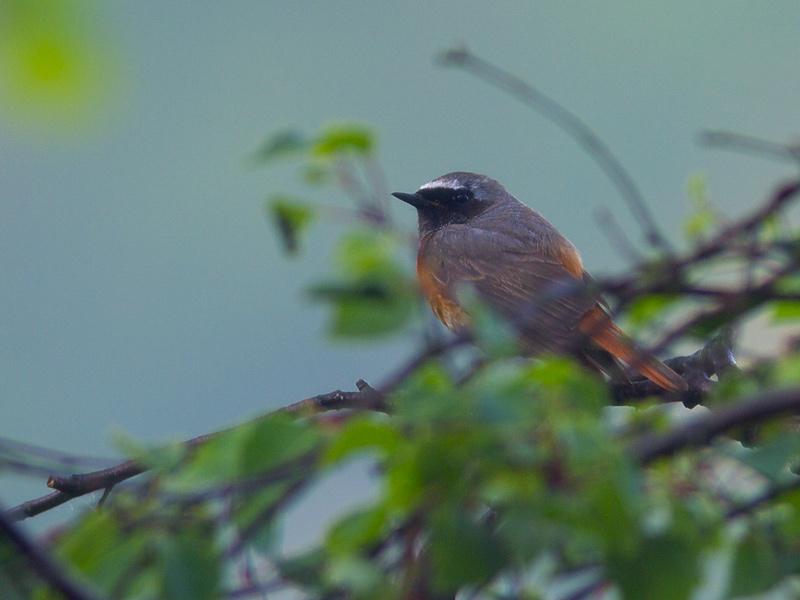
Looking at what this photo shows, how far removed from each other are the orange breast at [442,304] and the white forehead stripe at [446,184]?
37.8 inches

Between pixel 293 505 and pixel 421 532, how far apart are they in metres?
0.15

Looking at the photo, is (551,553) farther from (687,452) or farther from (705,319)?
(705,319)

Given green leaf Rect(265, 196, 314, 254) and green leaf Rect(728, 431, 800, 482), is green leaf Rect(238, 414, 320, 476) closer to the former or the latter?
green leaf Rect(265, 196, 314, 254)

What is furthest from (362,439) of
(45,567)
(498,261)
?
(498,261)

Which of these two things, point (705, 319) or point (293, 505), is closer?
point (293, 505)

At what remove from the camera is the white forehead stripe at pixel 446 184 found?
6777 mm

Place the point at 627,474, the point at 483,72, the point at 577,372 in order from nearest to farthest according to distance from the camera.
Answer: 1. the point at 627,474
2. the point at 577,372
3. the point at 483,72

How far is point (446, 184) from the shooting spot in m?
6.80

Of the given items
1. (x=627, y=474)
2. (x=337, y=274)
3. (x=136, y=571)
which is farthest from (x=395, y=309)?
(x=136, y=571)

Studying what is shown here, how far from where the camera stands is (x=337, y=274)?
1.30 meters

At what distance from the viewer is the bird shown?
465 centimetres

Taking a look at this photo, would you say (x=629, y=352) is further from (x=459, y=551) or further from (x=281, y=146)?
(x=459, y=551)

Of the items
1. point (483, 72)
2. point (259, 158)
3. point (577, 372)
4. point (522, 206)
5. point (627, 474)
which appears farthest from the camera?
point (522, 206)

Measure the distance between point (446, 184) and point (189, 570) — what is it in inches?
222
